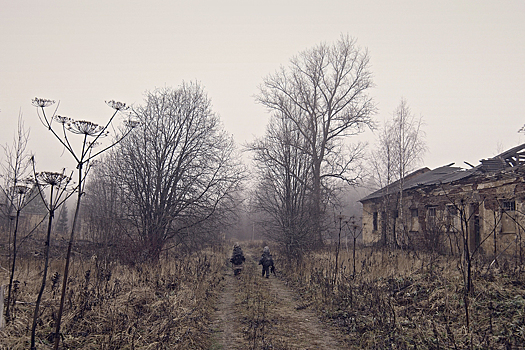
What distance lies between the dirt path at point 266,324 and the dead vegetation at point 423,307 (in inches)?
17.7

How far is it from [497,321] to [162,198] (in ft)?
39.7

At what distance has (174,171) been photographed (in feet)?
50.2

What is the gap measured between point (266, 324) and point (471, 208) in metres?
13.8

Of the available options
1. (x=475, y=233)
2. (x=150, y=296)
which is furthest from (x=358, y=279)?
(x=475, y=233)

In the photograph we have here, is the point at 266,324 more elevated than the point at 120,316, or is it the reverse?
the point at 120,316

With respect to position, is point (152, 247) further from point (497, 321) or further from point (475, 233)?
point (475, 233)

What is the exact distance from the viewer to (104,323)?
555cm

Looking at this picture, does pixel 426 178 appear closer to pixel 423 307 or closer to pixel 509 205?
pixel 509 205

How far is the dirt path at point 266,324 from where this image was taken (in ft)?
20.1

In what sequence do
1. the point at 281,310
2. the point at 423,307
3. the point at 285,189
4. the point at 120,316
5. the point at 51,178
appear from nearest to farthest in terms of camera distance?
the point at 51,178
the point at 120,316
the point at 423,307
the point at 281,310
the point at 285,189

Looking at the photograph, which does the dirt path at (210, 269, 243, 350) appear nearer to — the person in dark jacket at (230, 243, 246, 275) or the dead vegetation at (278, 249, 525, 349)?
the dead vegetation at (278, 249, 525, 349)

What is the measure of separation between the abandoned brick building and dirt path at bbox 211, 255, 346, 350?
439 cm

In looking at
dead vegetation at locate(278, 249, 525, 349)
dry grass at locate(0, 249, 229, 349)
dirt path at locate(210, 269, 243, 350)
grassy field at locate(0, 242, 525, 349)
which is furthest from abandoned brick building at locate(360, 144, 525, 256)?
dry grass at locate(0, 249, 229, 349)

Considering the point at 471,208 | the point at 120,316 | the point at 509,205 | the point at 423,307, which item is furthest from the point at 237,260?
the point at 509,205
